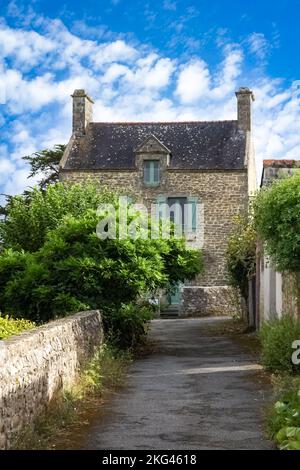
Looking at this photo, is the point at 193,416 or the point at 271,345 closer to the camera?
the point at 193,416

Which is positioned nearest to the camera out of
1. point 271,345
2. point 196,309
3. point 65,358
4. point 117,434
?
point 117,434

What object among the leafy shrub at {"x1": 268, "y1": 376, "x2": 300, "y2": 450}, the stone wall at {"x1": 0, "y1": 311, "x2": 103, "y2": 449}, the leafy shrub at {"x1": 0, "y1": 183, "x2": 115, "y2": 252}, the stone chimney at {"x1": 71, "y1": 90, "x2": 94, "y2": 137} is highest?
the stone chimney at {"x1": 71, "y1": 90, "x2": 94, "y2": 137}

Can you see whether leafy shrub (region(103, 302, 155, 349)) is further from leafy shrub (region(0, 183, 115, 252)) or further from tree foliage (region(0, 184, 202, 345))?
leafy shrub (region(0, 183, 115, 252))

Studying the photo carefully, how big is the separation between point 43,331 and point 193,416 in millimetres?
2234

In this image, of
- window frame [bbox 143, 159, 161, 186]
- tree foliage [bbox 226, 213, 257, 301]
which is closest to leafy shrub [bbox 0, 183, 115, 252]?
tree foliage [bbox 226, 213, 257, 301]

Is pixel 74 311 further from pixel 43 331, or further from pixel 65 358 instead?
pixel 43 331

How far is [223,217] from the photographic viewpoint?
33844mm

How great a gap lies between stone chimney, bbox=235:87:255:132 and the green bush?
23.4 meters

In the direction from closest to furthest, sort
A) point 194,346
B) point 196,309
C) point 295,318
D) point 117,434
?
point 117,434
point 295,318
point 194,346
point 196,309

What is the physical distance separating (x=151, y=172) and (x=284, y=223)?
22.1 m

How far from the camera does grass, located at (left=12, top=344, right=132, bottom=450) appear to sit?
744cm

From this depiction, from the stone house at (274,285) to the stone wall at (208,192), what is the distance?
12.0m
